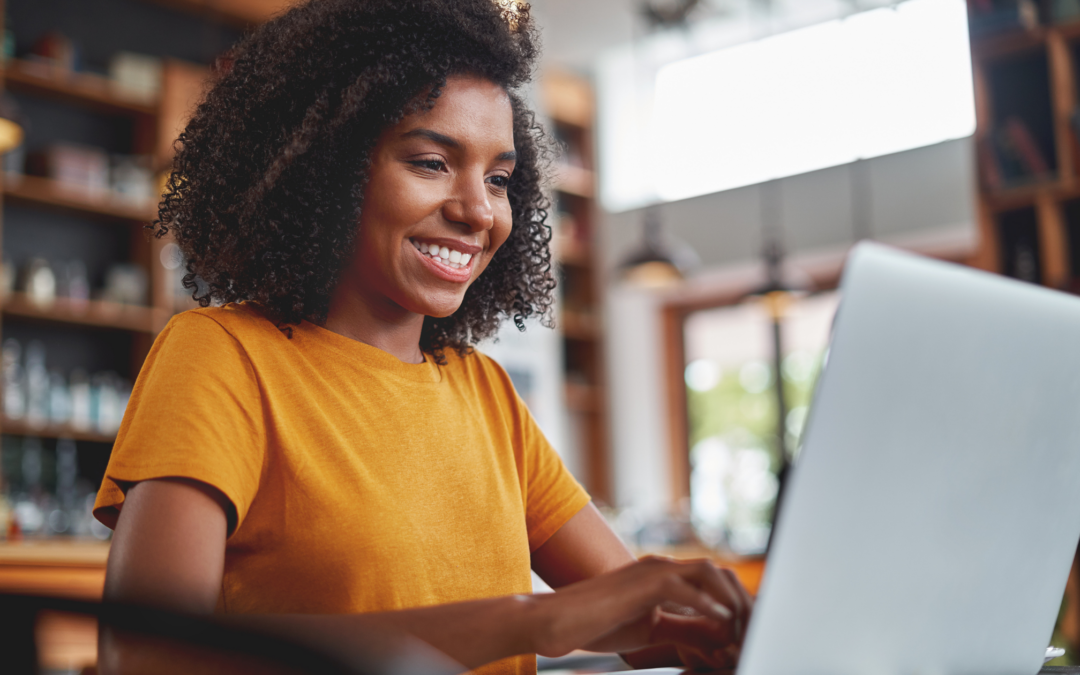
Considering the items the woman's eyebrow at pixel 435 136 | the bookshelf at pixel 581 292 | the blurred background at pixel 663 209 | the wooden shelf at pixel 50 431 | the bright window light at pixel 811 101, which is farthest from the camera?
the bookshelf at pixel 581 292

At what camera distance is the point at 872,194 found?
6.45m

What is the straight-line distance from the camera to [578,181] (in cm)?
751

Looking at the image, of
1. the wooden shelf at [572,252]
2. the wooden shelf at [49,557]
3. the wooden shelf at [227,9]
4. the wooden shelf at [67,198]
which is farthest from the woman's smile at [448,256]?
the wooden shelf at [572,252]

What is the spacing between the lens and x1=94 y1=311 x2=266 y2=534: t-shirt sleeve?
0.85 m

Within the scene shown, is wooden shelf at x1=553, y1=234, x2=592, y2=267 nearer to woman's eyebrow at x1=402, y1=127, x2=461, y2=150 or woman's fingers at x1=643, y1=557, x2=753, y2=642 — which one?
woman's eyebrow at x1=402, y1=127, x2=461, y2=150

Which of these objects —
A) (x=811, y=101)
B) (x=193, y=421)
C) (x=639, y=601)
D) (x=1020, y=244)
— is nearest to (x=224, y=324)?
(x=193, y=421)

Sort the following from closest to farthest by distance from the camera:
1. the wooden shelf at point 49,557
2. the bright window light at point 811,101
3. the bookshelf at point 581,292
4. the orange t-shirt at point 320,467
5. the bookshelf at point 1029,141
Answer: the orange t-shirt at point 320,467
the wooden shelf at point 49,557
the bookshelf at point 1029,141
the bright window light at point 811,101
the bookshelf at point 581,292

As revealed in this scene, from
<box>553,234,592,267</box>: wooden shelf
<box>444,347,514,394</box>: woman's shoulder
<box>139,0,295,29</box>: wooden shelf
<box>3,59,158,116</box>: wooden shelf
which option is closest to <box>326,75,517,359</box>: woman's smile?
<box>444,347,514,394</box>: woman's shoulder

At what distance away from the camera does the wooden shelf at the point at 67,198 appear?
4.77 m

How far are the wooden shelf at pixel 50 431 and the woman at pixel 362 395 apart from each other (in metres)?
3.76

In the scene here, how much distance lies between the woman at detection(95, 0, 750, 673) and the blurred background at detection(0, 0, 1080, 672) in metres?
1.84

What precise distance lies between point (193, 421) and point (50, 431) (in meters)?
4.31

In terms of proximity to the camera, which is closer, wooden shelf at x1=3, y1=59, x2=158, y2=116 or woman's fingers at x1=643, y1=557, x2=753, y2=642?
woman's fingers at x1=643, y1=557, x2=753, y2=642

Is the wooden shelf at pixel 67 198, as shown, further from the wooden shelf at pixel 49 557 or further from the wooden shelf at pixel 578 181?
the wooden shelf at pixel 578 181
